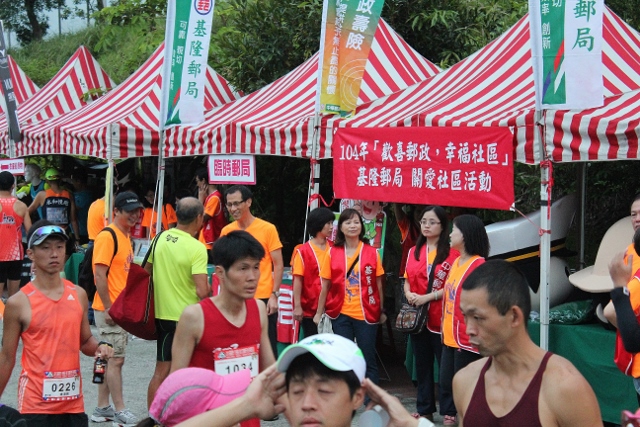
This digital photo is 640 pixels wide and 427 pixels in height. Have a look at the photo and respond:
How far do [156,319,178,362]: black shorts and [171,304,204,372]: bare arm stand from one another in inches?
92.9

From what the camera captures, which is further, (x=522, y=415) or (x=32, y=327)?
(x=32, y=327)

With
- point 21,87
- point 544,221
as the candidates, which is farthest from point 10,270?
point 21,87

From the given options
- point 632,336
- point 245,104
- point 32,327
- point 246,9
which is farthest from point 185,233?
point 246,9

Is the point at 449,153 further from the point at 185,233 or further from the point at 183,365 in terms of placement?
Result: the point at 183,365

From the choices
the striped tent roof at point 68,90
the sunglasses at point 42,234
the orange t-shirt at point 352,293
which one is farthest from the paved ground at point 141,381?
the striped tent roof at point 68,90

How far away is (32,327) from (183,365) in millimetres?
1122

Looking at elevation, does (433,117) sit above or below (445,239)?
above

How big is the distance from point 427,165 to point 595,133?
1.55 m

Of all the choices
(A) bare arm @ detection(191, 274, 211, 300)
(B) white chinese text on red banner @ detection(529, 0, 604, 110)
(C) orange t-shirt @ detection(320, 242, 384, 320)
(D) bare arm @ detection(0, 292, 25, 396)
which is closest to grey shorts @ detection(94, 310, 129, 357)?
(A) bare arm @ detection(191, 274, 211, 300)

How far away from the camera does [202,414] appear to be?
8.30 feet

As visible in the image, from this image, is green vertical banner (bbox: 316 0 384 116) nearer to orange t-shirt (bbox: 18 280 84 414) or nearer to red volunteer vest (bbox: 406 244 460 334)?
red volunteer vest (bbox: 406 244 460 334)

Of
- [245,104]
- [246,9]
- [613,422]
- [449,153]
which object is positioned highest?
[246,9]

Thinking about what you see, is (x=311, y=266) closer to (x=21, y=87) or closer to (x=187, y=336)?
Result: (x=187, y=336)

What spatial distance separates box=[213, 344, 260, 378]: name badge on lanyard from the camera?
3968 mm
